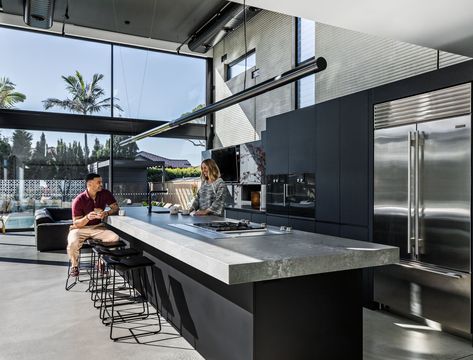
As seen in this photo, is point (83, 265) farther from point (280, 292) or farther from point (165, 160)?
point (280, 292)

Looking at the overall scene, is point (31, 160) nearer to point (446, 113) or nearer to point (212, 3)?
point (212, 3)

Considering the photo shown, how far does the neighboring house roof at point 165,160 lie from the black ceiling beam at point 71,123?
0.52 meters

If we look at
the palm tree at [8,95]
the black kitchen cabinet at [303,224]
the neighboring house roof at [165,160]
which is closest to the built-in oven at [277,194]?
the black kitchen cabinet at [303,224]

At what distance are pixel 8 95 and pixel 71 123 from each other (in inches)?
51.1

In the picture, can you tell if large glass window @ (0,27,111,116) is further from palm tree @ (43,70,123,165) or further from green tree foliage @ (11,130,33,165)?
green tree foliage @ (11,130,33,165)

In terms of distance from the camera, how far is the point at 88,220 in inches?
196

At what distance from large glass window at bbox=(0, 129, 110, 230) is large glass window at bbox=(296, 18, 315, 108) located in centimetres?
461

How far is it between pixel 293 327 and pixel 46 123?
7443 millimetres

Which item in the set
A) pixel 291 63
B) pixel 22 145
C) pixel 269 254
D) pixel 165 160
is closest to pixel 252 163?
pixel 291 63

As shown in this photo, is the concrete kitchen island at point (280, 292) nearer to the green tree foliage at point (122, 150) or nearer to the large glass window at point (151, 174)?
the large glass window at point (151, 174)

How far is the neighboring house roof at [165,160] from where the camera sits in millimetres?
9023

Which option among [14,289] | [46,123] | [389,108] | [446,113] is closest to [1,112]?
[46,123]

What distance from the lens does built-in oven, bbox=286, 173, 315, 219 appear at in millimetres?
5086

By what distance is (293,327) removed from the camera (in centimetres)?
235
